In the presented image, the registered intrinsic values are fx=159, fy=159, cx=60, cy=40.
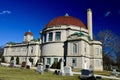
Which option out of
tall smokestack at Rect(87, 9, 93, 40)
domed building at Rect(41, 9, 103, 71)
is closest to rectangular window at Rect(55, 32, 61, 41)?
domed building at Rect(41, 9, 103, 71)

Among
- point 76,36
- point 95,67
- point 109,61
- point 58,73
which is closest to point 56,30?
point 76,36

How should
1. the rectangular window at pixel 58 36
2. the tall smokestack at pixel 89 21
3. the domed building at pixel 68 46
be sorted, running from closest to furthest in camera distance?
the domed building at pixel 68 46 < the rectangular window at pixel 58 36 < the tall smokestack at pixel 89 21

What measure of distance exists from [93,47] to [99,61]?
4.43m

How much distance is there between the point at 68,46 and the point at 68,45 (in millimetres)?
272

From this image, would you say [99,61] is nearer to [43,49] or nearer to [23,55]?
[43,49]

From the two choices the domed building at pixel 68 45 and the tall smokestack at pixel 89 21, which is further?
the tall smokestack at pixel 89 21

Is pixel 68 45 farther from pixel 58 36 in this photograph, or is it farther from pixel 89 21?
pixel 89 21

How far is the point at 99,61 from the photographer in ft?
151

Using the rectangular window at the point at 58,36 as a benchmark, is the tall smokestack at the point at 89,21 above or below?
above

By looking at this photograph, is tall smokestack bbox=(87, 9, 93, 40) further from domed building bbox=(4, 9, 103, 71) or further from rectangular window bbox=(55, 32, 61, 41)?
rectangular window bbox=(55, 32, 61, 41)

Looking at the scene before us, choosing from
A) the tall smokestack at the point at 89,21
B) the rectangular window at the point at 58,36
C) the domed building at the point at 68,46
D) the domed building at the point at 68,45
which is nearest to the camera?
the domed building at the point at 68,46

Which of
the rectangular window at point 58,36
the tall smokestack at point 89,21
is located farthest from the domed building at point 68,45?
the tall smokestack at point 89,21

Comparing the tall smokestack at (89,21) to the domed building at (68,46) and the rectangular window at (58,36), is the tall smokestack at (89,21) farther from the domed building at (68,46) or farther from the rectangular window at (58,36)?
the rectangular window at (58,36)

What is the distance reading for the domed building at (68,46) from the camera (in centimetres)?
3950
